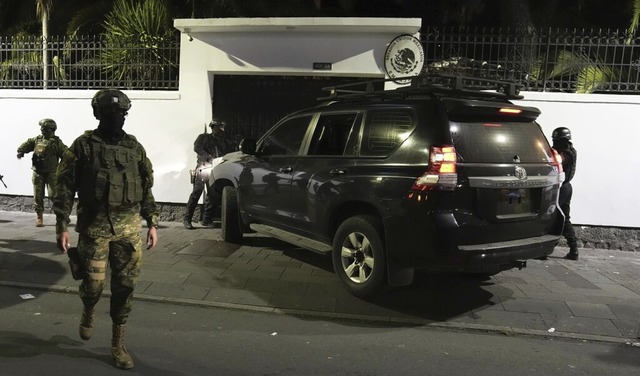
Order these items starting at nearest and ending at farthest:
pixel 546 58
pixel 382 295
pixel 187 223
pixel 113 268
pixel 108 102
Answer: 1. pixel 108 102
2. pixel 113 268
3. pixel 382 295
4. pixel 546 58
5. pixel 187 223

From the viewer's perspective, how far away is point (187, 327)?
4324mm

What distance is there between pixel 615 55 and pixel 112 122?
7.66 m

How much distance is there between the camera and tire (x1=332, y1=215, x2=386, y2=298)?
477 cm

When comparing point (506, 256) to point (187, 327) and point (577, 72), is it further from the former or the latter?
point (577, 72)

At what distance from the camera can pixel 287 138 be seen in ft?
20.2

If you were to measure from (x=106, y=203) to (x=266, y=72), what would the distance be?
5406mm

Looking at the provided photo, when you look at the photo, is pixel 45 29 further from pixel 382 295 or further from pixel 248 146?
pixel 382 295

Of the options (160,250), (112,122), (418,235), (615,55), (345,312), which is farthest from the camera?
(615,55)

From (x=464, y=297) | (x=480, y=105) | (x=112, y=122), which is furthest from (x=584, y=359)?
(x=112, y=122)

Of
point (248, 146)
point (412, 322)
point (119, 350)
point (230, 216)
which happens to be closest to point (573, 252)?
point (412, 322)

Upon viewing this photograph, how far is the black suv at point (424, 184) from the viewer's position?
167 inches

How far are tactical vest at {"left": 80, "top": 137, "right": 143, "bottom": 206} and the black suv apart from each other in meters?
2.15

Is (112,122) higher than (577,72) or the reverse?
the reverse

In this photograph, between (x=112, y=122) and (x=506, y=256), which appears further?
(x=506, y=256)
